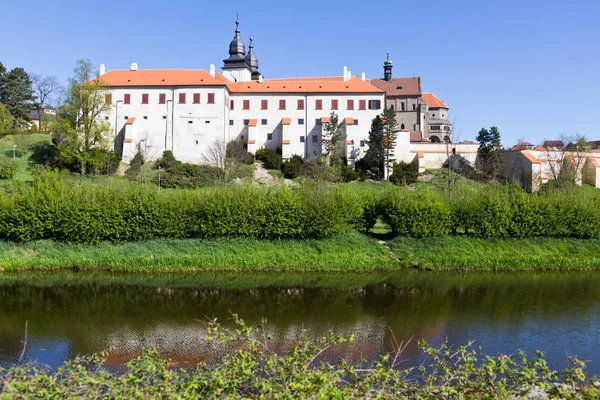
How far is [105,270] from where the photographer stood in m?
20.8

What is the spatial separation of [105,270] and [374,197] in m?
12.9

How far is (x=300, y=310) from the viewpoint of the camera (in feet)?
49.9

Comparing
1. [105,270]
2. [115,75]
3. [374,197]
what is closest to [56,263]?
[105,270]

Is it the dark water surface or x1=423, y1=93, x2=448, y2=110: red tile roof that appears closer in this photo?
the dark water surface

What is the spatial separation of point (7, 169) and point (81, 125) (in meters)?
8.57

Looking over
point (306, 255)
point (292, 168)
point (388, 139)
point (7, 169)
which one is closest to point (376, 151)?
point (388, 139)

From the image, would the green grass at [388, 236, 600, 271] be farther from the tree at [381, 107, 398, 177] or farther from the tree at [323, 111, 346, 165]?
the tree at [323, 111, 346, 165]

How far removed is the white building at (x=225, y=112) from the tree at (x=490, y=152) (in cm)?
620

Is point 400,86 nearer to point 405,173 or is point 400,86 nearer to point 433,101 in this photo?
point 433,101

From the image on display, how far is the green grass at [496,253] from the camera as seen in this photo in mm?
21625

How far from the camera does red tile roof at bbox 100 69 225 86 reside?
156 feet

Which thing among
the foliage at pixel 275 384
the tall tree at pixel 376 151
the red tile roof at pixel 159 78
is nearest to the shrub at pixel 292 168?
the tall tree at pixel 376 151

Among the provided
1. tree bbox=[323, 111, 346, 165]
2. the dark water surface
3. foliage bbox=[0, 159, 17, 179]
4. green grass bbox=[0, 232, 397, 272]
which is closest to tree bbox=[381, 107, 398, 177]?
tree bbox=[323, 111, 346, 165]

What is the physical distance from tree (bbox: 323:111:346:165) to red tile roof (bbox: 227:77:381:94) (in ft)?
11.3
